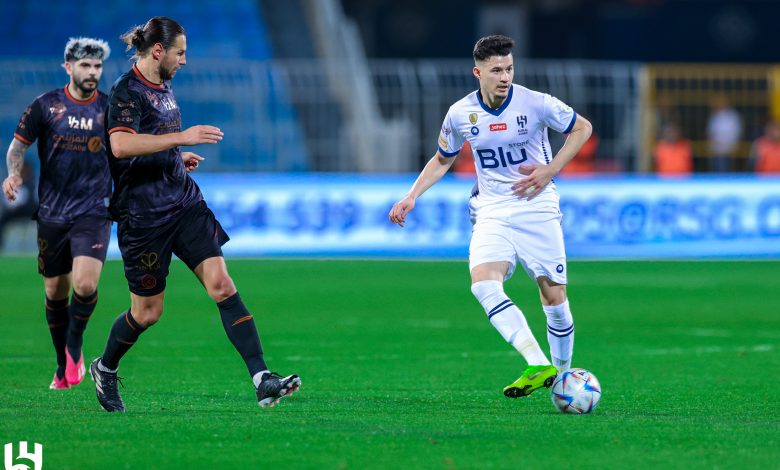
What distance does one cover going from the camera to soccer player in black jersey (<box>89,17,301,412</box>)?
7.99m

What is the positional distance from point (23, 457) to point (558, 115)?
403 cm

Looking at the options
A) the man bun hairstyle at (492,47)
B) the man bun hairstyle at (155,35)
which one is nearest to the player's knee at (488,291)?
the man bun hairstyle at (492,47)

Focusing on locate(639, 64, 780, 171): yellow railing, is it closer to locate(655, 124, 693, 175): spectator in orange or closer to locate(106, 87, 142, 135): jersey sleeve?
locate(655, 124, 693, 175): spectator in orange

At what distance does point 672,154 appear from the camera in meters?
25.2

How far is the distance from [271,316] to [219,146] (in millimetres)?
9453

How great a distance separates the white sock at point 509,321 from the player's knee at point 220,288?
1.51 metres

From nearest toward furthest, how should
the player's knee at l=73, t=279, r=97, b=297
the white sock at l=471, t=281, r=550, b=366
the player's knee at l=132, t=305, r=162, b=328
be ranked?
the player's knee at l=132, t=305, r=162, b=328 < the white sock at l=471, t=281, r=550, b=366 < the player's knee at l=73, t=279, r=97, b=297

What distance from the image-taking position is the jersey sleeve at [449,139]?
9.06m

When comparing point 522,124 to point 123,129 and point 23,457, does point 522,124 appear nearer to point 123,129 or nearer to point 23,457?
point 123,129

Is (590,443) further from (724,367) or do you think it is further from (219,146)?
(219,146)

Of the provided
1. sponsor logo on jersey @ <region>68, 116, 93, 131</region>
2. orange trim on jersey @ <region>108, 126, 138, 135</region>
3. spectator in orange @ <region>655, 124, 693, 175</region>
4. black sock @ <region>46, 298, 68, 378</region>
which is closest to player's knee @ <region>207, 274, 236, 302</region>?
orange trim on jersey @ <region>108, 126, 138, 135</region>

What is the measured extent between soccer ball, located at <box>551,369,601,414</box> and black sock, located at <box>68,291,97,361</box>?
12.3 ft

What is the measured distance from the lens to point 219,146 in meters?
24.0

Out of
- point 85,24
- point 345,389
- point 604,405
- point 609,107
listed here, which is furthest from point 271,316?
point 85,24
